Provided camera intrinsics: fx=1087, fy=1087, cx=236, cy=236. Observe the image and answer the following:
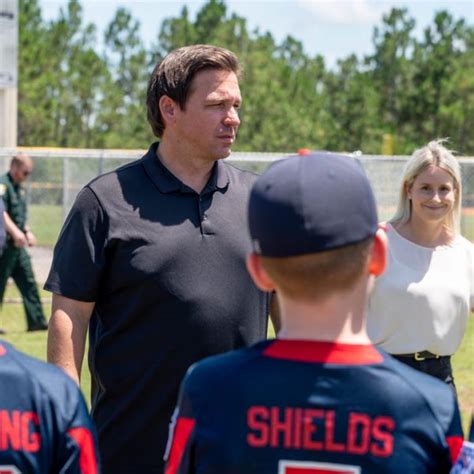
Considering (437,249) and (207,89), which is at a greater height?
(207,89)

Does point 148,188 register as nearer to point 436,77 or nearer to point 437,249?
point 437,249

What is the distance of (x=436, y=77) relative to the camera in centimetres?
5012

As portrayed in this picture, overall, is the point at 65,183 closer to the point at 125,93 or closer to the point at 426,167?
the point at 426,167

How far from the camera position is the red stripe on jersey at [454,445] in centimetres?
215

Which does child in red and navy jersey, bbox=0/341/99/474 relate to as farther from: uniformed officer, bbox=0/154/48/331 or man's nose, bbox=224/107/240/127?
uniformed officer, bbox=0/154/48/331

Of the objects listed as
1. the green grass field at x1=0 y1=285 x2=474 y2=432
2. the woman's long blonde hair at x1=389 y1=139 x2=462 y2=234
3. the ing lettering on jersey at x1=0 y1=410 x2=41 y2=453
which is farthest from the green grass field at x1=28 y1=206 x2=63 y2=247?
the ing lettering on jersey at x1=0 y1=410 x2=41 y2=453

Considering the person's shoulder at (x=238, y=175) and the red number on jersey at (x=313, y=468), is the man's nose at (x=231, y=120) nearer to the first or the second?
the person's shoulder at (x=238, y=175)

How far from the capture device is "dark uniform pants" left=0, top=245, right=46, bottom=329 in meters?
12.4

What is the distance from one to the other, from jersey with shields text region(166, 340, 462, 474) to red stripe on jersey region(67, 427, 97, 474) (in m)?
0.33

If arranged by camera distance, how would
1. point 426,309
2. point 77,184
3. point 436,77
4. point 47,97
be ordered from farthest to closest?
point 436,77
point 47,97
point 77,184
point 426,309

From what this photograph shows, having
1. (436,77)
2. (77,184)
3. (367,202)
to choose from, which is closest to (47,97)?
(436,77)

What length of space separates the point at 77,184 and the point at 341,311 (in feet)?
50.5

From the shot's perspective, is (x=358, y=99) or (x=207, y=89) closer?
(x=207, y=89)

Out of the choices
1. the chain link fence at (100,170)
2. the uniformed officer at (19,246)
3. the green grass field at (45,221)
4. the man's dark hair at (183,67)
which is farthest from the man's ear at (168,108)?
the green grass field at (45,221)
